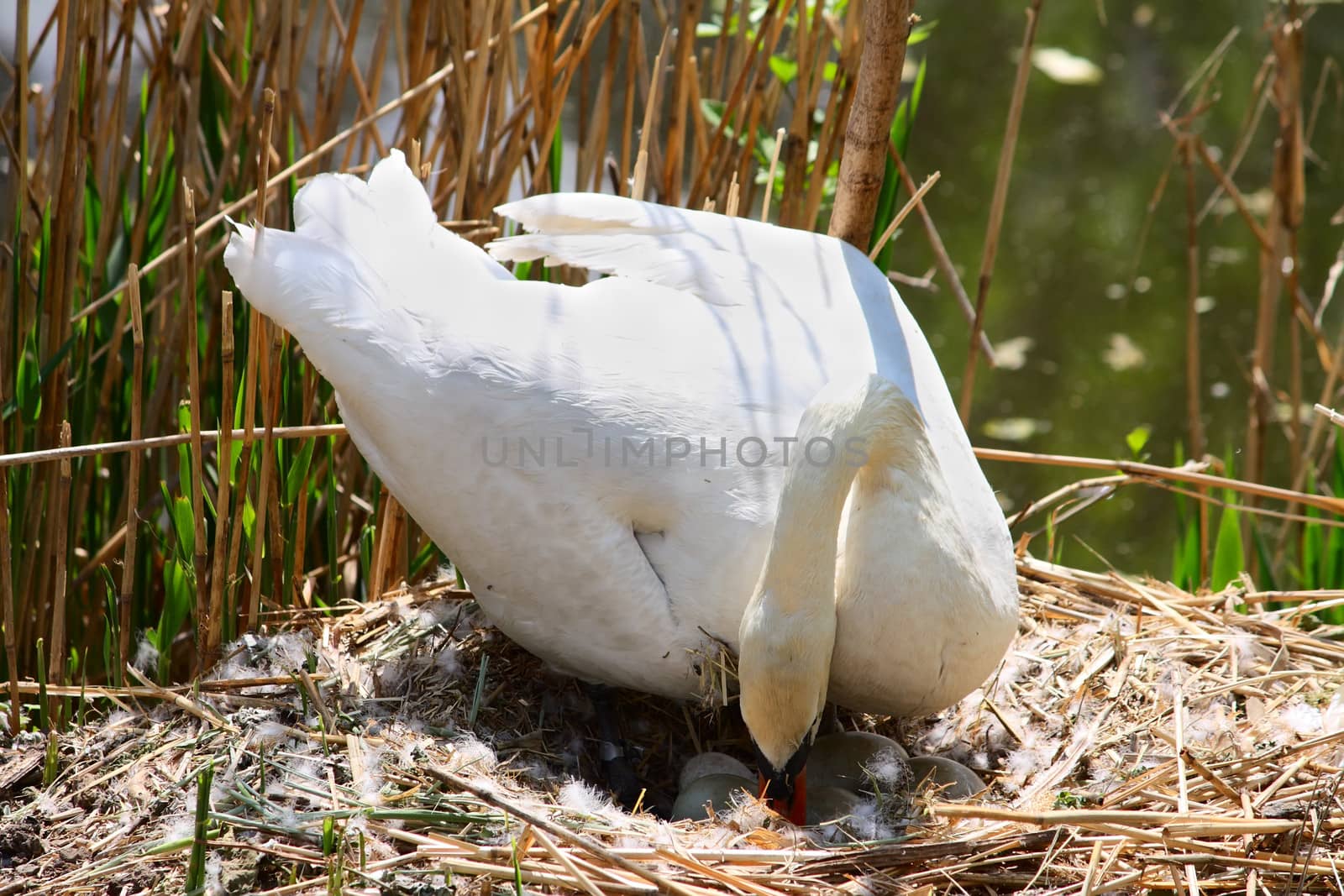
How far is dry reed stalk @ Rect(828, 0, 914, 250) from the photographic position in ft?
9.29

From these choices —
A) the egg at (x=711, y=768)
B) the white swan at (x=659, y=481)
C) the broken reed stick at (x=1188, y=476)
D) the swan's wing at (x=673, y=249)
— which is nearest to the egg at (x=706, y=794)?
the egg at (x=711, y=768)

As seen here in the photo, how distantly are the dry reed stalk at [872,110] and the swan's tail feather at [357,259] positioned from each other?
813 millimetres

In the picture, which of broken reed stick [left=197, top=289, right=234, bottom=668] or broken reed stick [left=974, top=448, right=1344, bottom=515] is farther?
broken reed stick [left=974, top=448, right=1344, bottom=515]

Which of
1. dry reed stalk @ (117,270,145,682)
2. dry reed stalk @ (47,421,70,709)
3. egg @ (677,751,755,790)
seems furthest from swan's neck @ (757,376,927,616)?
dry reed stalk @ (47,421,70,709)

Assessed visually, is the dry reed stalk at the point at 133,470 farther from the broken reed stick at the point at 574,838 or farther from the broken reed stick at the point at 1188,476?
the broken reed stick at the point at 1188,476

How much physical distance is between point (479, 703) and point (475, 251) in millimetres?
981

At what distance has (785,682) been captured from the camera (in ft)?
8.46

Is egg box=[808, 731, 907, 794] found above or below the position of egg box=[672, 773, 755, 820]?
above

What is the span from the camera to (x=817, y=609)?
2590mm

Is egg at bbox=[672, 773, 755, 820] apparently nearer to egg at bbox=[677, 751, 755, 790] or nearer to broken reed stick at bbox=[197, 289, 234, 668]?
egg at bbox=[677, 751, 755, 790]

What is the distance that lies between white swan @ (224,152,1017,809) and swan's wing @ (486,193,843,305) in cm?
13

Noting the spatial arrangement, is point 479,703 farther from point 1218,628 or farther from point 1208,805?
point 1218,628

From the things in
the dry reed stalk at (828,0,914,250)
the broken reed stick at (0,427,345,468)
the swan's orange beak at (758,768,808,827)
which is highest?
the dry reed stalk at (828,0,914,250)

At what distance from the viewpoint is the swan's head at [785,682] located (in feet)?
8.38
